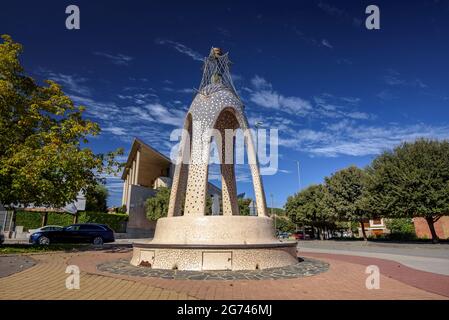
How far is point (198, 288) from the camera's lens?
6.42 metres

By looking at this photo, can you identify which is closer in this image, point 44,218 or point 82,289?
point 82,289

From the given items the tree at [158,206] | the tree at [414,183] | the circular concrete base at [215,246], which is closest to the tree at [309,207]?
the tree at [414,183]

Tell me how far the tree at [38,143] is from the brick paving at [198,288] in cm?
726

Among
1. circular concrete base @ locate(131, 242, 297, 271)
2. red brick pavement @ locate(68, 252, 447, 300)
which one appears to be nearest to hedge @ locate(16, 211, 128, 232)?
circular concrete base @ locate(131, 242, 297, 271)

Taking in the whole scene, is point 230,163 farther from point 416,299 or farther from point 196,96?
A: point 416,299

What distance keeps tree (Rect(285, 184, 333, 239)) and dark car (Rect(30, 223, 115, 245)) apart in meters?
24.5

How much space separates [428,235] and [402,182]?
2177cm

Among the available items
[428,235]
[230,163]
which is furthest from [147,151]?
[428,235]

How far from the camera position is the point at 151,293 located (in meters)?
5.91

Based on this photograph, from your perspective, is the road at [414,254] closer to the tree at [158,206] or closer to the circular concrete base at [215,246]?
the circular concrete base at [215,246]

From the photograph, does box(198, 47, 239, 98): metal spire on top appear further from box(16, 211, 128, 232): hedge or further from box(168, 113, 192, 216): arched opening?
box(16, 211, 128, 232): hedge

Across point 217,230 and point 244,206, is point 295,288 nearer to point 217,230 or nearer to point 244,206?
point 217,230

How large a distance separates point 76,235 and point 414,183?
26.0 metres

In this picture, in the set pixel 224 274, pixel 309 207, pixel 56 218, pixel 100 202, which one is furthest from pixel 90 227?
pixel 100 202
